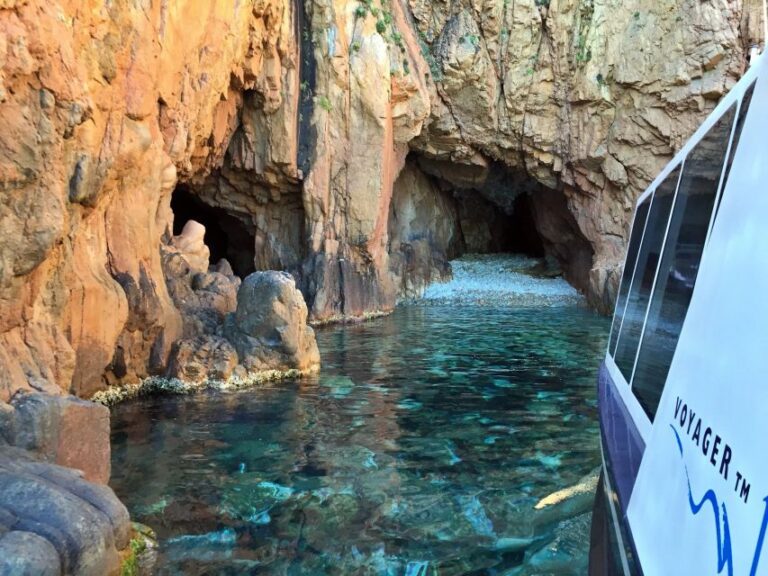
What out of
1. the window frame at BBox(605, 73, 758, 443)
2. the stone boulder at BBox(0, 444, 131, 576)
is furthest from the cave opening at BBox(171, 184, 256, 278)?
the window frame at BBox(605, 73, 758, 443)

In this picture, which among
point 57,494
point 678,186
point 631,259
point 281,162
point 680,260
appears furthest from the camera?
point 281,162

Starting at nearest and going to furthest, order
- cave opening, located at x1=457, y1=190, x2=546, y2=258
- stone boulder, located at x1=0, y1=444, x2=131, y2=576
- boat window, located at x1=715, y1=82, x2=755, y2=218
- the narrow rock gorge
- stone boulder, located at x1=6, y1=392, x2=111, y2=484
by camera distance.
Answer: boat window, located at x1=715, y1=82, x2=755, y2=218
stone boulder, located at x1=0, y1=444, x2=131, y2=576
stone boulder, located at x1=6, y1=392, x2=111, y2=484
the narrow rock gorge
cave opening, located at x1=457, y1=190, x2=546, y2=258

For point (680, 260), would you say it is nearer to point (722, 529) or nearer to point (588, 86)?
point (722, 529)

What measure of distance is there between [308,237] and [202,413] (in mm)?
12400

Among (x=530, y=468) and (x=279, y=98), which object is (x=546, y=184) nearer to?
(x=279, y=98)

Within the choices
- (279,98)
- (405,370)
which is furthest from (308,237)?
(405,370)

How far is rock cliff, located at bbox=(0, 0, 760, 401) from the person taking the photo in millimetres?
6461

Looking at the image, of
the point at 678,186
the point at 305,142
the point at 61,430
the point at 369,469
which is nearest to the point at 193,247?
the point at 305,142

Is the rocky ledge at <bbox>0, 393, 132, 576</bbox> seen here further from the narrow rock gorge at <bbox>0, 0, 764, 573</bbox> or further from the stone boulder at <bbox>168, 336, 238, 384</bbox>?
the stone boulder at <bbox>168, 336, 238, 384</bbox>

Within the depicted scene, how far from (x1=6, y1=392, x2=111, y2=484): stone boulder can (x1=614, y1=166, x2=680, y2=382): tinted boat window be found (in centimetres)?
402

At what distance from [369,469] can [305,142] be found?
1530 centimetres

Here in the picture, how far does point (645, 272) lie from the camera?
410 centimetres

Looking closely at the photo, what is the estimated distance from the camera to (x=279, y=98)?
754 inches

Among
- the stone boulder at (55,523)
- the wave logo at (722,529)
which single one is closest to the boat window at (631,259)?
the wave logo at (722,529)
